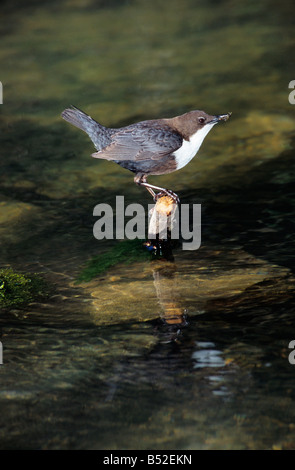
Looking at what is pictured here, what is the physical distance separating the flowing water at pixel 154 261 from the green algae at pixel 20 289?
11cm

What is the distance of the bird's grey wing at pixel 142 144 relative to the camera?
505 cm

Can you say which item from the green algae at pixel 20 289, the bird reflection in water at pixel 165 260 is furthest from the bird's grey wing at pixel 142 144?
the green algae at pixel 20 289

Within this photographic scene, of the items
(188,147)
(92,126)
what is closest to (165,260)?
(188,147)

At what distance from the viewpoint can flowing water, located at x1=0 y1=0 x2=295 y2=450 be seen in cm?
359

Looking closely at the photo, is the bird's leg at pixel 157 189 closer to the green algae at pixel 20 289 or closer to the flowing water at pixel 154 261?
the flowing water at pixel 154 261

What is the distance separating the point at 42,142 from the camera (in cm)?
779

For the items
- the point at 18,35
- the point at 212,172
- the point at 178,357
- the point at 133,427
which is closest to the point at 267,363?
the point at 178,357

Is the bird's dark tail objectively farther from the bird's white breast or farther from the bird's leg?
the bird's white breast

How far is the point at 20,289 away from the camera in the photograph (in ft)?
16.5

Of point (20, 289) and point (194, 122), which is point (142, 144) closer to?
point (194, 122)

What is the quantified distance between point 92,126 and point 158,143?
2.11 feet

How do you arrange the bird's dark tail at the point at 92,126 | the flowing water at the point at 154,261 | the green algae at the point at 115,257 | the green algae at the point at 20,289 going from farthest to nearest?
the bird's dark tail at the point at 92,126 → the green algae at the point at 115,257 → the green algae at the point at 20,289 → the flowing water at the point at 154,261

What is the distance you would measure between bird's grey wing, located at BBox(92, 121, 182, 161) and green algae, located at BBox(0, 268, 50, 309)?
38.5 inches

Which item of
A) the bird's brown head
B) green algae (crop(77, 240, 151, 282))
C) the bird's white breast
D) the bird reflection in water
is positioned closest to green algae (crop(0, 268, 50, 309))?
green algae (crop(77, 240, 151, 282))
